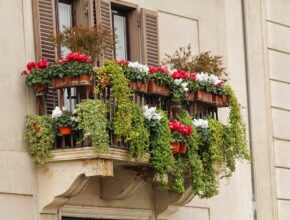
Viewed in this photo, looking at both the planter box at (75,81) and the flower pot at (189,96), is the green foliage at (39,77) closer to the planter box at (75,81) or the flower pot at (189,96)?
the planter box at (75,81)

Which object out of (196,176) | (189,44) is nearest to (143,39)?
(189,44)

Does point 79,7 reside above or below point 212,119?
above

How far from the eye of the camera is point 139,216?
22125mm

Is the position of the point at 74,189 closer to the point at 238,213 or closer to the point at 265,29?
the point at 238,213

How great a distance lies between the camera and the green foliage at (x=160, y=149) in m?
20.4

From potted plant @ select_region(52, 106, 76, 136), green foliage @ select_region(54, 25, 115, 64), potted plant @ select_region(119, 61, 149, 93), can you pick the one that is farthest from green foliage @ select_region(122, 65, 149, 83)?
potted plant @ select_region(52, 106, 76, 136)

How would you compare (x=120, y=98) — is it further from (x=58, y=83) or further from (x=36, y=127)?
(x=36, y=127)

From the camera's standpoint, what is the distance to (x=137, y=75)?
2044 centimetres

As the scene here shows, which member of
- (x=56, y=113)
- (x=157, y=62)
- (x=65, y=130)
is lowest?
(x=65, y=130)

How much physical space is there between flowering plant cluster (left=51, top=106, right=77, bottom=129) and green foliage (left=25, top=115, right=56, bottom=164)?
12cm

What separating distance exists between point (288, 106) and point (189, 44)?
2.99 meters

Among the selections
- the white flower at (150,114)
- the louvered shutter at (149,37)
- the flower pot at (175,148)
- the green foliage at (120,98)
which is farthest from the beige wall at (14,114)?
the louvered shutter at (149,37)

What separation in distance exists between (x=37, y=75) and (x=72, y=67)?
536mm

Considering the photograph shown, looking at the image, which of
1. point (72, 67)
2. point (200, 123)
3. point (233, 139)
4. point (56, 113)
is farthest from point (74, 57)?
point (233, 139)
